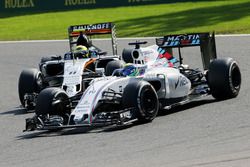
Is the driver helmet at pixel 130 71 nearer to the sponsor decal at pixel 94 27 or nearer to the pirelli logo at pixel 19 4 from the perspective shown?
the sponsor decal at pixel 94 27

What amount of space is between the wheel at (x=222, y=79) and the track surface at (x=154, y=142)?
17 centimetres

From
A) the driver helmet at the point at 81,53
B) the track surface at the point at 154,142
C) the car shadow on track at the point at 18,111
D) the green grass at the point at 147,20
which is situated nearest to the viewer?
the track surface at the point at 154,142

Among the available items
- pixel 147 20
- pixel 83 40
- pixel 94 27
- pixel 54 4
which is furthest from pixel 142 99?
pixel 54 4

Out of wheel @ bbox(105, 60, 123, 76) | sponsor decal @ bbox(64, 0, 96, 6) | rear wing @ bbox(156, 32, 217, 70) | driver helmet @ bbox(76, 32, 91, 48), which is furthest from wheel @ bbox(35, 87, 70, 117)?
sponsor decal @ bbox(64, 0, 96, 6)

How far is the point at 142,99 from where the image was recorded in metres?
11.3

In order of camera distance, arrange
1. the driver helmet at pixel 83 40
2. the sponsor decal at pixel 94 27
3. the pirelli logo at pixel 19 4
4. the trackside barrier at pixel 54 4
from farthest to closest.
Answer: the pirelli logo at pixel 19 4 → the trackside barrier at pixel 54 4 → the sponsor decal at pixel 94 27 → the driver helmet at pixel 83 40

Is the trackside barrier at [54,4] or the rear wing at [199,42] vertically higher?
the trackside barrier at [54,4]

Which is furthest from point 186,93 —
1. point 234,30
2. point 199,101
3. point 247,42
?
point 234,30

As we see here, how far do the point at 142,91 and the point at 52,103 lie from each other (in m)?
1.40

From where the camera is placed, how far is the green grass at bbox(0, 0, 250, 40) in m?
26.4

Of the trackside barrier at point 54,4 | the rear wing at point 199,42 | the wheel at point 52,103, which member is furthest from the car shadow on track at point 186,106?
the trackside barrier at point 54,4

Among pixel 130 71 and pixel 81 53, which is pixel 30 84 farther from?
pixel 130 71

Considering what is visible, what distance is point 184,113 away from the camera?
12.1 meters

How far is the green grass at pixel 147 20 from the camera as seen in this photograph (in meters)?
26.4
